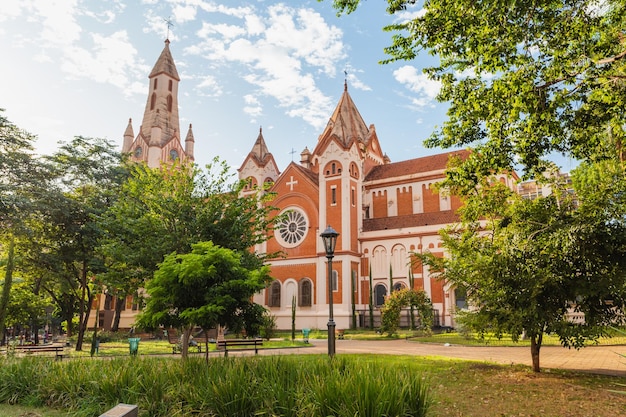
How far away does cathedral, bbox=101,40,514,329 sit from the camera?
3575 cm

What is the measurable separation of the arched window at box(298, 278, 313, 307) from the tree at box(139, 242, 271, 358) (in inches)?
1082

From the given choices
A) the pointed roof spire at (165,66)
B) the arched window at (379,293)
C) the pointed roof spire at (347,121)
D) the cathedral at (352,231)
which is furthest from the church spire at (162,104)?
the arched window at (379,293)

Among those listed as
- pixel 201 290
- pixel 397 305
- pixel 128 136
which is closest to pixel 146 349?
pixel 201 290

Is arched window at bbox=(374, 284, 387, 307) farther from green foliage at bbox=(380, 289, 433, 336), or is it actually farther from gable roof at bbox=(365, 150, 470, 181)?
gable roof at bbox=(365, 150, 470, 181)

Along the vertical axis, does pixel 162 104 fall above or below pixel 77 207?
above

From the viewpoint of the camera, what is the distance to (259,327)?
10.9 meters

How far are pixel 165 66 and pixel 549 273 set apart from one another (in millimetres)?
58716

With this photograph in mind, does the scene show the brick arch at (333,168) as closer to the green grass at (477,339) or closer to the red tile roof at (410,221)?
the red tile roof at (410,221)

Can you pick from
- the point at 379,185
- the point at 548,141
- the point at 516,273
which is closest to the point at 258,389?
the point at 516,273

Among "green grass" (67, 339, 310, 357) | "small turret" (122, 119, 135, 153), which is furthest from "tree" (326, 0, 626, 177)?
"small turret" (122, 119, 135, 153)

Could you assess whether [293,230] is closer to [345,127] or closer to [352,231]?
[352,231]

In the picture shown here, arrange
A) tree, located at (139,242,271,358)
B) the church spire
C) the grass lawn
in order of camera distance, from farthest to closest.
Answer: the church spire → tree, located at (139,242,271,358) → the grass lawn

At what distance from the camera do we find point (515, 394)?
8.41 m

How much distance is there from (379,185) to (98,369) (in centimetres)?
3525
